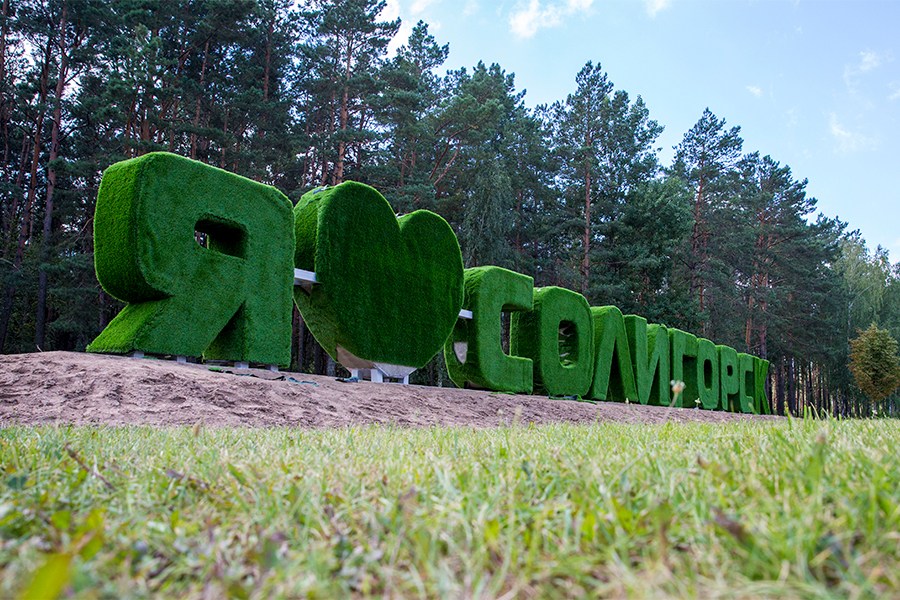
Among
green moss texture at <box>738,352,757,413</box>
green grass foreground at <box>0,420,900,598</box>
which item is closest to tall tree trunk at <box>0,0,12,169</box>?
green grass foreground at <box>0,420,900,598</box>

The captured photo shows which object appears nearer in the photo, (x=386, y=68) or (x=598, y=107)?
(x=386, y=68)

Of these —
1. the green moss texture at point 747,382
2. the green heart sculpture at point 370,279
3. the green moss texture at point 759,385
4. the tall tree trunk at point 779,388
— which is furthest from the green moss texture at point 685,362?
the tall tree trunk at point 779,388

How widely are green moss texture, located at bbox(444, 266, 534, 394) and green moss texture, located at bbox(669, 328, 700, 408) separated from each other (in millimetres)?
6655

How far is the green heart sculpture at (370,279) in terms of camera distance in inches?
338

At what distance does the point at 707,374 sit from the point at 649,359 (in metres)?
4.71

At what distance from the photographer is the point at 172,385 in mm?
5852

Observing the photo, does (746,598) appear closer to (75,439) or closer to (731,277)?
(75,439)

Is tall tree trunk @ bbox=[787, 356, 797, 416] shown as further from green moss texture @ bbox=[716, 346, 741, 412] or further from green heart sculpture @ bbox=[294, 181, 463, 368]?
green heart sculpture @ bbox=[294, 181, 463, 368]

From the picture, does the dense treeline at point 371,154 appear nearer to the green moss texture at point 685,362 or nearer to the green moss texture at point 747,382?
the green moss texture at point 747,382

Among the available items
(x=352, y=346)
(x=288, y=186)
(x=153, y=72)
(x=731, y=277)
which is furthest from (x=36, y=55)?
(x=731, y=277)

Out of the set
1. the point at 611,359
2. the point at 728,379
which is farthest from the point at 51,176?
the point at 728,379

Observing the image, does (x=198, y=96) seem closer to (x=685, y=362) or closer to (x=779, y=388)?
(x=685, y=362)

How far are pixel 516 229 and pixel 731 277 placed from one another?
12619 mm

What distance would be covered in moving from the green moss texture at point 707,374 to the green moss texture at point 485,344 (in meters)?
8.09
